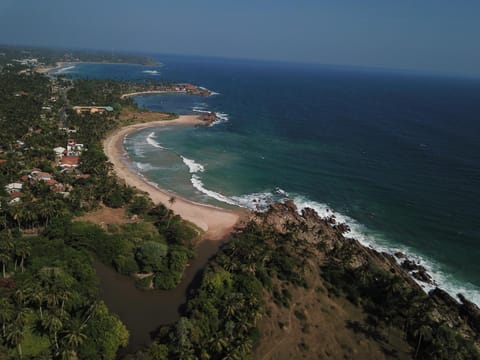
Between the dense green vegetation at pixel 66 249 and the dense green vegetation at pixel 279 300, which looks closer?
the dense green vegetation at pixel 66 249

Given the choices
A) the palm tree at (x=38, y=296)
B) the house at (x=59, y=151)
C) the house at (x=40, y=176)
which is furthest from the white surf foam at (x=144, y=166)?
the palm tree at (x=38, y=296)

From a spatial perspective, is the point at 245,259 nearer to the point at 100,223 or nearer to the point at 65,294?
the point at 65,294

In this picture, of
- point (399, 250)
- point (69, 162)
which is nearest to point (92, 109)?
point (69, 162)

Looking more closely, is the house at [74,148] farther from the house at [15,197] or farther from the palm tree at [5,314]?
the palm tree at [5,314]

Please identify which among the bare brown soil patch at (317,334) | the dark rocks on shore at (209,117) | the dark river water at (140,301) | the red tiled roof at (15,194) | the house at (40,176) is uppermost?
the dark rocks on shore at (209,117)

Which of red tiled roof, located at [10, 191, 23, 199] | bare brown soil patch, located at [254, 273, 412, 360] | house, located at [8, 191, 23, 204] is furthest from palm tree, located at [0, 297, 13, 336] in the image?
red tiled roof, located at [10, 191, 23, 199]

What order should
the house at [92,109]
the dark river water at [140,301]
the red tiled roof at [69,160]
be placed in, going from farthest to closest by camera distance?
1. the house at [92,109]
2. the red tiled roof at [69,160]
3. the dark river water at [140,301]
